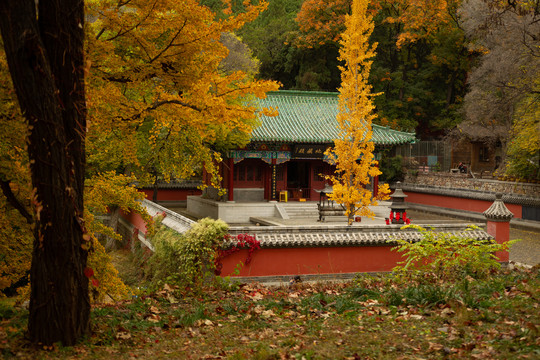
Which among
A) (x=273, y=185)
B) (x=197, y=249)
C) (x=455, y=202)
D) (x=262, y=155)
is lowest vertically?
(x=197, y=249)

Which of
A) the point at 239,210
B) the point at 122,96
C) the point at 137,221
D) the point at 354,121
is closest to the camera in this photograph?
the point at 122,96

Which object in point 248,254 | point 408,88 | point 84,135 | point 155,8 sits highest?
point 408,88

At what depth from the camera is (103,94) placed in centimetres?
765

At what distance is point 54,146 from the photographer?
5320 mm

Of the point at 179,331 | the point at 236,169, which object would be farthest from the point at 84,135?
the point at 236,169

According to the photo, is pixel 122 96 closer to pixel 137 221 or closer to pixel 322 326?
pixel 322 326

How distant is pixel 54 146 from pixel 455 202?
2947 cm

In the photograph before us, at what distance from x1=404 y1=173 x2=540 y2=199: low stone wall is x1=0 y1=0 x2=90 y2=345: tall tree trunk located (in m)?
25.1

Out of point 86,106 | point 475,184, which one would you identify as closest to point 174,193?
point 475,184

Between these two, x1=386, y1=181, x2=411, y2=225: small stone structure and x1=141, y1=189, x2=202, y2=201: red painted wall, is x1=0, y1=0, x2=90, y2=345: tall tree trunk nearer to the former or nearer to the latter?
x1=386, y1=181, x2=411, y2=225: small stone structure

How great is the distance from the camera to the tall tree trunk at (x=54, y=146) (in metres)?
5.12

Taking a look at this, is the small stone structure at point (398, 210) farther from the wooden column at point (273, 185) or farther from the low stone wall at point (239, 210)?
the wooden column at point (273, 185)

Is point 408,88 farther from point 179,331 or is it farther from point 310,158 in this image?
point 179,331

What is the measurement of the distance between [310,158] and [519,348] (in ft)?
78.3
